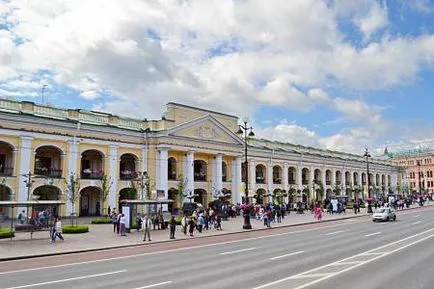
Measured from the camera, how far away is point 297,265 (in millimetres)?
16125

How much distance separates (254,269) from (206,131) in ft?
148

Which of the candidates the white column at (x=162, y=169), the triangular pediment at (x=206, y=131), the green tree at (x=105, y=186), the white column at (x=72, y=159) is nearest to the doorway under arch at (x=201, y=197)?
the triangular pediment at (x=206, y=131)

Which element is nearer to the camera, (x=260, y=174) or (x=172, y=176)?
(x=172, y=176)

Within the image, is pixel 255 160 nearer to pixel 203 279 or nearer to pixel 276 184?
pixel 276 184

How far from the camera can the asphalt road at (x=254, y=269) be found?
12820 millimetres

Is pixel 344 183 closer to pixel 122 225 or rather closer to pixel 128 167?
pixel 128 167

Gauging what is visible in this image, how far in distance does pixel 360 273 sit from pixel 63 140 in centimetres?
3870

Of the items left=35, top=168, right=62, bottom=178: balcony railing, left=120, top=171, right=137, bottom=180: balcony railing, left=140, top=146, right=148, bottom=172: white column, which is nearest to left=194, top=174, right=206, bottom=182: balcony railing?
left=140, top=146, right=148, bottom=172: white column

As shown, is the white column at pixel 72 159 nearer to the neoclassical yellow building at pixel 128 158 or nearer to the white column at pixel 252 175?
the neoclassical yellow building at pixel 128 158

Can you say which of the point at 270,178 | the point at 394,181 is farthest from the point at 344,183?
the point at 394,181

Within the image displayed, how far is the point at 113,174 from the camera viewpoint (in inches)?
2000

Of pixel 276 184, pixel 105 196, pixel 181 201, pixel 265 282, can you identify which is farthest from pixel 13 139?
pixel 276 184

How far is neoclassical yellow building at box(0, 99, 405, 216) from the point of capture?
141 ft

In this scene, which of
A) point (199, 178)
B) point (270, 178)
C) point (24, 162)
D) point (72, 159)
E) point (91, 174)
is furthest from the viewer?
point (270, 178)
